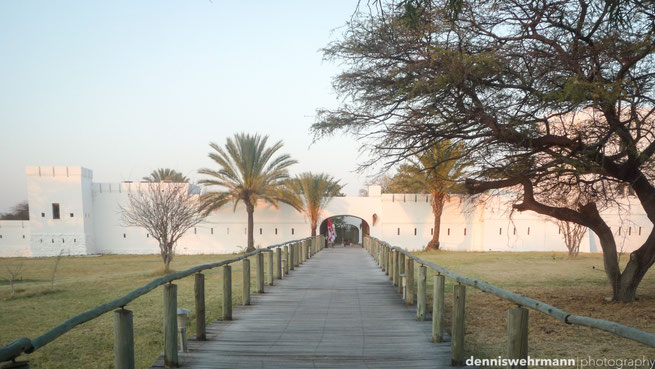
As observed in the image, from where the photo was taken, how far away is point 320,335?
19.7 ft

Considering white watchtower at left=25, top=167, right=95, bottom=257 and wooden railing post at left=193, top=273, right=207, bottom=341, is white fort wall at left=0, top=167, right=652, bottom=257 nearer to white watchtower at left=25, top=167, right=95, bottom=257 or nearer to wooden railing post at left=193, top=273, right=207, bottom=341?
white watchtower at left=25, top=167, right=95, bottom=257

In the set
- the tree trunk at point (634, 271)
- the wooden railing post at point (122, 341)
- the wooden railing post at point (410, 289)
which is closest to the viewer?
the wooden railing post at point (122, 341)

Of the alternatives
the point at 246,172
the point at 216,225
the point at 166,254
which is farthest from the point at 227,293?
the point at 216,225

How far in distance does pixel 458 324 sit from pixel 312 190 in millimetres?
27336

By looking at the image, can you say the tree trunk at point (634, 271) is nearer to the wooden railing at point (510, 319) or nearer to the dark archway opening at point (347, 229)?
the wooden railing at point (510, 319)

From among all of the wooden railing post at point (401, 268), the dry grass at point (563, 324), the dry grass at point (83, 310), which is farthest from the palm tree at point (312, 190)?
the wooden railing post at point (401, 268)

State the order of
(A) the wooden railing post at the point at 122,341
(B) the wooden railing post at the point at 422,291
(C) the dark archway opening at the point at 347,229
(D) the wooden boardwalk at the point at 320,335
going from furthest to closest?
(C) the dark archway opening at the point at 347,229, (B) the wooden railing post at the point at 422,291, (D) the wooden boardwalk at the point at 320,335, (A) the wooden railing post at the point at 122,341

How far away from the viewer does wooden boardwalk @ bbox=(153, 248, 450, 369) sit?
16.0 feet

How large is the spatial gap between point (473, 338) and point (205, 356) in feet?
13.1

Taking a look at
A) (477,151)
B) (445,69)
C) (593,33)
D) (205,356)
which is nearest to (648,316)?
(477,151)

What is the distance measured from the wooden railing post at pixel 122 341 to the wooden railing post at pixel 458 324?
2.82m

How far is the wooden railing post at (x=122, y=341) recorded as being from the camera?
378cm

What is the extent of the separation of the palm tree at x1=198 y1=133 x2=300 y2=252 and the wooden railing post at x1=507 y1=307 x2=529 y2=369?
83.8ft

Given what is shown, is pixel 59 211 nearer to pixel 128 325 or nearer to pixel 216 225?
pixel 216 225
